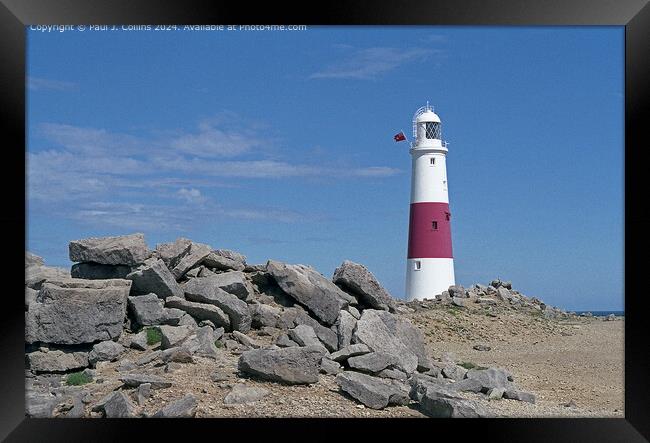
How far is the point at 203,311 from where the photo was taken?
1430 centimetres

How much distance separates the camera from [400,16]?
8.59m

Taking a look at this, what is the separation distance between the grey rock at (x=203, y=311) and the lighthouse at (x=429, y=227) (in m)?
17.6

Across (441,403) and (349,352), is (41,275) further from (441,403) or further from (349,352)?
(441,403)

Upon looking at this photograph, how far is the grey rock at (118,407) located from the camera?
10.2 meters

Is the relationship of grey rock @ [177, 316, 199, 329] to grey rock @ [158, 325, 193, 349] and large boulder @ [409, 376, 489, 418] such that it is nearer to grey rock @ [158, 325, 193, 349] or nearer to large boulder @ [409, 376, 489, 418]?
grey rock @ [158, 325, 193, 349]

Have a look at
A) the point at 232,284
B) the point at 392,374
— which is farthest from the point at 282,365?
the point at 232,284

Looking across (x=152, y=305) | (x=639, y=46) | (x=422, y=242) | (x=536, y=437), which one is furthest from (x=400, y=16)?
(x=422, y=242)

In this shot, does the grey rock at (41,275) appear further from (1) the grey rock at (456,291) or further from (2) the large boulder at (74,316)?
(1) the grey rock at (456,291)

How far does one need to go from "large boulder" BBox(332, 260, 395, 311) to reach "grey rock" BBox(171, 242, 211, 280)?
120 inches

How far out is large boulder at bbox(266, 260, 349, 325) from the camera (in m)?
15.2

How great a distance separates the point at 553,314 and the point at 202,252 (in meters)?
19.2

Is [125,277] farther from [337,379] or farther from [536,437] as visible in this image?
[536,437]

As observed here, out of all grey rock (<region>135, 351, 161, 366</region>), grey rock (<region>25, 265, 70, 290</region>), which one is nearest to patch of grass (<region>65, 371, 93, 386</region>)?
grey rock (<region>135, 351, 161, 366</region>)

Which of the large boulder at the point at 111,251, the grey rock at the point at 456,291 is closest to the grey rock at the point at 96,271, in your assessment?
the large boulder at the point at 111,251
